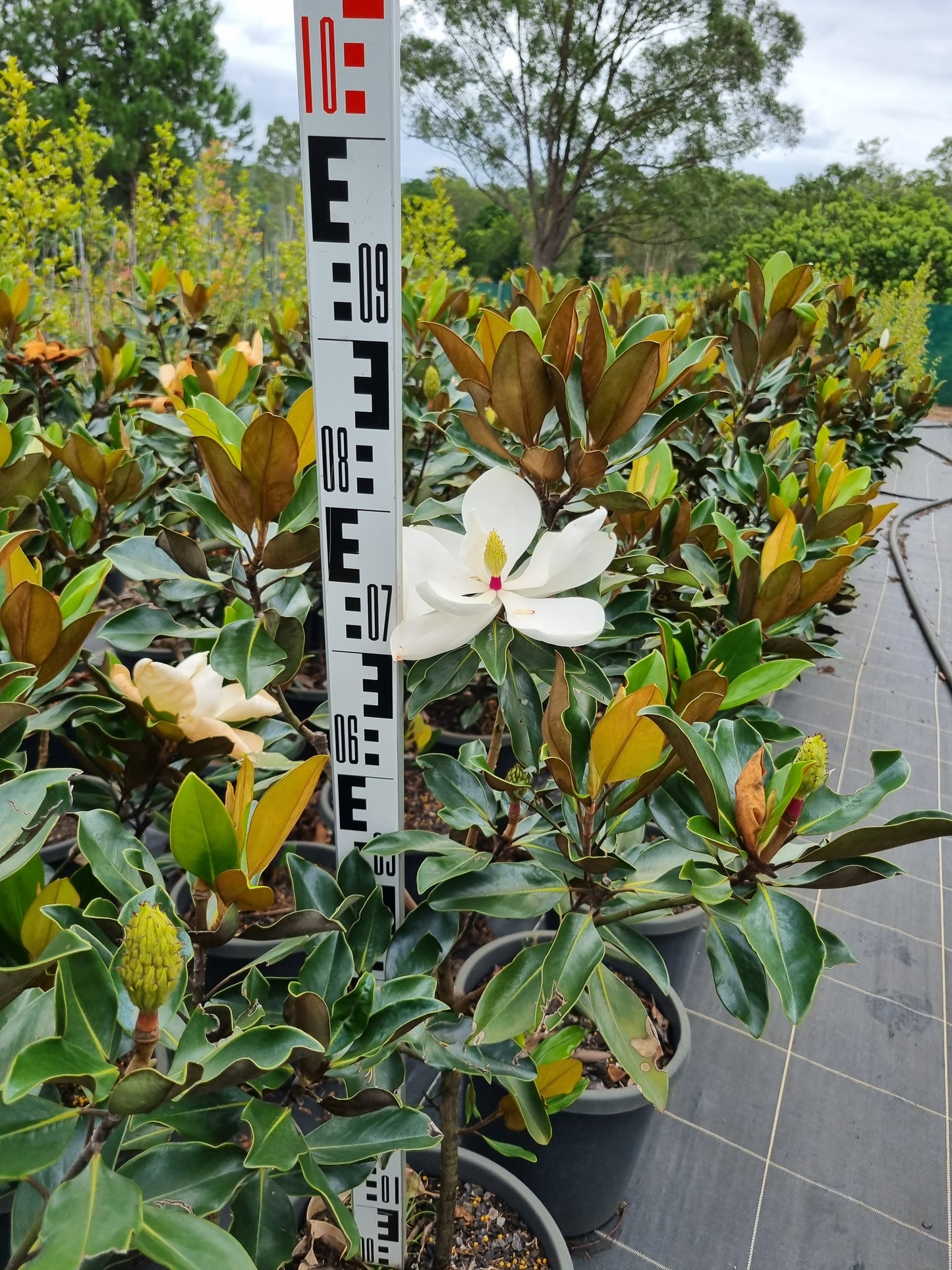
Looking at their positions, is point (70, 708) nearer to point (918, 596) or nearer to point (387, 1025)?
point (387, 1025)

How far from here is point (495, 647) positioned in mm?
875

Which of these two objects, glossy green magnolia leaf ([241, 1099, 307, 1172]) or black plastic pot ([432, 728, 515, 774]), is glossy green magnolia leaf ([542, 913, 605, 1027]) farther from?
black plastic pot ([432, 728, 515, 774])

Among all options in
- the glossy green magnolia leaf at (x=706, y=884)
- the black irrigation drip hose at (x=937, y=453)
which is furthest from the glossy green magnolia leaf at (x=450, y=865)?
the black irrigation drip hose at (x=937, y=453)

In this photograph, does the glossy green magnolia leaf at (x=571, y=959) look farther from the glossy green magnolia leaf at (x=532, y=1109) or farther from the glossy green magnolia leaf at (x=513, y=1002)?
the glossy green magnolia leaf at (x=532, y=1109)

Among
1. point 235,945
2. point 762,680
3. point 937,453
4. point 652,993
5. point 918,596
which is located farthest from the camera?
point 937,453

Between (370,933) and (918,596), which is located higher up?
(370,933)

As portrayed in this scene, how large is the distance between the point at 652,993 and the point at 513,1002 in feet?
3.27

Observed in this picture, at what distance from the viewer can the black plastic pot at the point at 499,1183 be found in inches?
50.6

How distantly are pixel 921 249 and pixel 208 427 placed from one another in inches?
799

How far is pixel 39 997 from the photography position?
653mm

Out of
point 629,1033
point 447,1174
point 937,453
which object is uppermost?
point 629,1033

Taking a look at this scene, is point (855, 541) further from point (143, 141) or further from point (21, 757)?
point (143, 141)

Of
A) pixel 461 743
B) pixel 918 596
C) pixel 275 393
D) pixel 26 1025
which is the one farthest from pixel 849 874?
pixel 918 596

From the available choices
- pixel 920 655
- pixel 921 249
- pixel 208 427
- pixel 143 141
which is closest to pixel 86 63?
pixel 143 141
